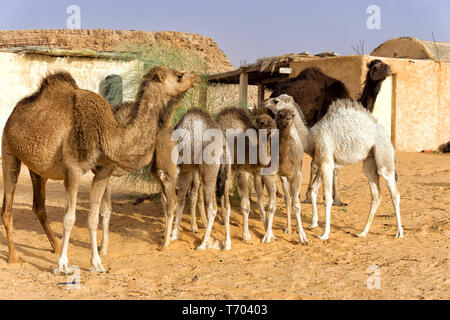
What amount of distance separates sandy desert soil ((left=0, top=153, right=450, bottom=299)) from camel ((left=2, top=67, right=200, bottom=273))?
64 cm

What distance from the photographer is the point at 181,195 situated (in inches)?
289

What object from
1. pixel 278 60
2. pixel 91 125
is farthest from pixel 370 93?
pixel 278 60

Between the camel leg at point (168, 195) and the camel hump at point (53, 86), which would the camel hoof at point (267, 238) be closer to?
the camel leg at point (168, 195)

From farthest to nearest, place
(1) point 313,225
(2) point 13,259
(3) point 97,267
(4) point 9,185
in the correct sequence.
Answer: (1) point 313,225
(4) point 9,185
(2) point 13,259
(3) point 97,267

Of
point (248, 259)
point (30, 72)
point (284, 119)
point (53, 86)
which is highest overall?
point (30, 72)

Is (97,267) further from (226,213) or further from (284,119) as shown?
(284,119)

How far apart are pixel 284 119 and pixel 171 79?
181 cm

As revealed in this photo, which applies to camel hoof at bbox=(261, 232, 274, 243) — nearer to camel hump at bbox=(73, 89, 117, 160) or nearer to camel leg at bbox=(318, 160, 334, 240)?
camel leg at bbox=(318, 160, 334, 240)

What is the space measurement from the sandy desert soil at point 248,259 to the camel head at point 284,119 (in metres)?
1.64

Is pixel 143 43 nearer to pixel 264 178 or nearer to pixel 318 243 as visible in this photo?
pixel 264 178

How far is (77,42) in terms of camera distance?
53.4m

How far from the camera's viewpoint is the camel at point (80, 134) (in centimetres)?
557

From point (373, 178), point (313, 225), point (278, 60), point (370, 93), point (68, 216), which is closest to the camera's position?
point (68, 216)
